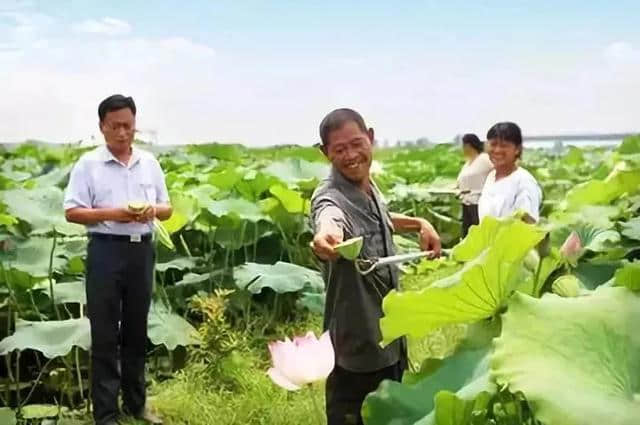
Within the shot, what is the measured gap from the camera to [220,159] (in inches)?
301

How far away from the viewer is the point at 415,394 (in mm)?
1040

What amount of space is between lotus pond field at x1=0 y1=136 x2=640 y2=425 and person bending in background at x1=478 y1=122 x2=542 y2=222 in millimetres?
137

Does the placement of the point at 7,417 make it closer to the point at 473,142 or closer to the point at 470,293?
the point at 470,293

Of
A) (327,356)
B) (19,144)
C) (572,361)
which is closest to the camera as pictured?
(572,361)

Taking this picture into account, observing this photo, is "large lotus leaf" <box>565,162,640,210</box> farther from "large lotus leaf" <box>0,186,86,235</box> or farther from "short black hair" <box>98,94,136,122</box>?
"large lotus leaf" <box>0,186,86,235</box>

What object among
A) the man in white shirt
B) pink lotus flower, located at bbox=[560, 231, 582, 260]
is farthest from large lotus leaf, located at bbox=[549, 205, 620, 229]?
the man in white shirt

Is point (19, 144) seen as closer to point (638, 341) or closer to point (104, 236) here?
point (104, 236)

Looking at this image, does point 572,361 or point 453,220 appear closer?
point 572,361

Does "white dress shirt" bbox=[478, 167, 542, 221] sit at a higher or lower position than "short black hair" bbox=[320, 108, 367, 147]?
lower

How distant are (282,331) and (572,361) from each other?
112 inches

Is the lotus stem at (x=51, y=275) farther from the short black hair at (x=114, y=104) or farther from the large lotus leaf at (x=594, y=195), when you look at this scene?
the large lotus leaf at (x=594, y=195)

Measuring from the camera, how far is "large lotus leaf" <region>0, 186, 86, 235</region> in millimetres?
3217

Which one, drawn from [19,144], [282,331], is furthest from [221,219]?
[19,144]

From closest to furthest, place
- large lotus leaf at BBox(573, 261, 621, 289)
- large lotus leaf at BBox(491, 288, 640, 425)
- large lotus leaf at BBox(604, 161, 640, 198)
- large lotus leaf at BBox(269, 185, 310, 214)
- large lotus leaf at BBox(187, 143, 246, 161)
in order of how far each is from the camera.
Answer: large lotus leaf at BBox(491, 288, 640, 425) < large lotus leaf at BBox(573, 261, 621, 289) < large lotus leaf at BBox(604, 161, 640, 198) < large lotus leaf at BBox(269, 185, 310, 214) < large lotus leaf at BBox(187, 143, 246, 161)
